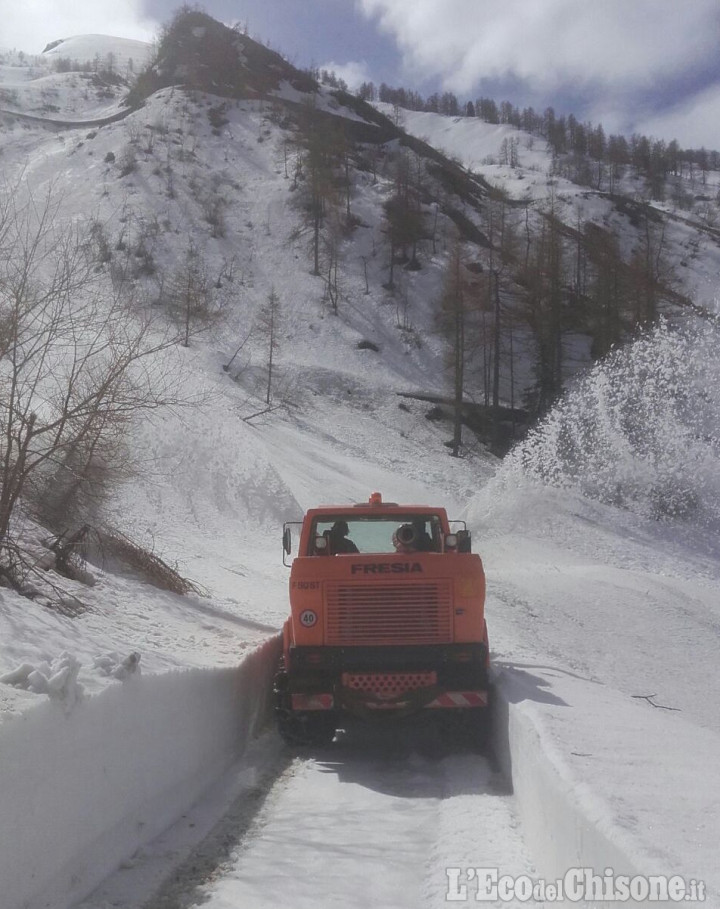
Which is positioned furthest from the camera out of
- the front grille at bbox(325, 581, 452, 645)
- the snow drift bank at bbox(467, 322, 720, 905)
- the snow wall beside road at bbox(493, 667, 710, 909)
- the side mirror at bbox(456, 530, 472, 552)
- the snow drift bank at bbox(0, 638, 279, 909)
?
the side mirror at bbox(456, 530, 472, 552)

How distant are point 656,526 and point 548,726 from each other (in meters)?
27.8

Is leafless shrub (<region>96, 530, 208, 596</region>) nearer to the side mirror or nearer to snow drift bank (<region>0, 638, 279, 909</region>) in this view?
the side mirror

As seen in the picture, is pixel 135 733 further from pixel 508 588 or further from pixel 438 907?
pixel 508 588

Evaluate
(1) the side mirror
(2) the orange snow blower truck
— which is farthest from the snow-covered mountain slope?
(1) the side mirror

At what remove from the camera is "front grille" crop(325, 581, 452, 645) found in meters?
8.77

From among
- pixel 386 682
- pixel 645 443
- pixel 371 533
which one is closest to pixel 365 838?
pixel 386 682

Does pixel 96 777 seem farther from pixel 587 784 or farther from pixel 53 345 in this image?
pixel 53 345

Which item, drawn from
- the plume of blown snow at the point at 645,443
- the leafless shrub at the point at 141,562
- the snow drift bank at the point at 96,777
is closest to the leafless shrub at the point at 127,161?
the plume of blown snow at the point at 645,443

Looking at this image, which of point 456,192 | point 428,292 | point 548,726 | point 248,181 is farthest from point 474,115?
point 548,726

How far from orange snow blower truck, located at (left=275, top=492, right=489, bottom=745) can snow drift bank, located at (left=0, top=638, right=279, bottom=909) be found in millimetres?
1142

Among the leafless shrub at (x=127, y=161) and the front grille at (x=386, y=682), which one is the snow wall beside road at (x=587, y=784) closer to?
the front grille at (x=386, y=682)

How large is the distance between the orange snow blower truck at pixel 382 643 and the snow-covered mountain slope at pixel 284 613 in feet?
1.73

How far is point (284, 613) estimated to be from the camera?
1628cm

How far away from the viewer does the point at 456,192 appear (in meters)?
85.4
